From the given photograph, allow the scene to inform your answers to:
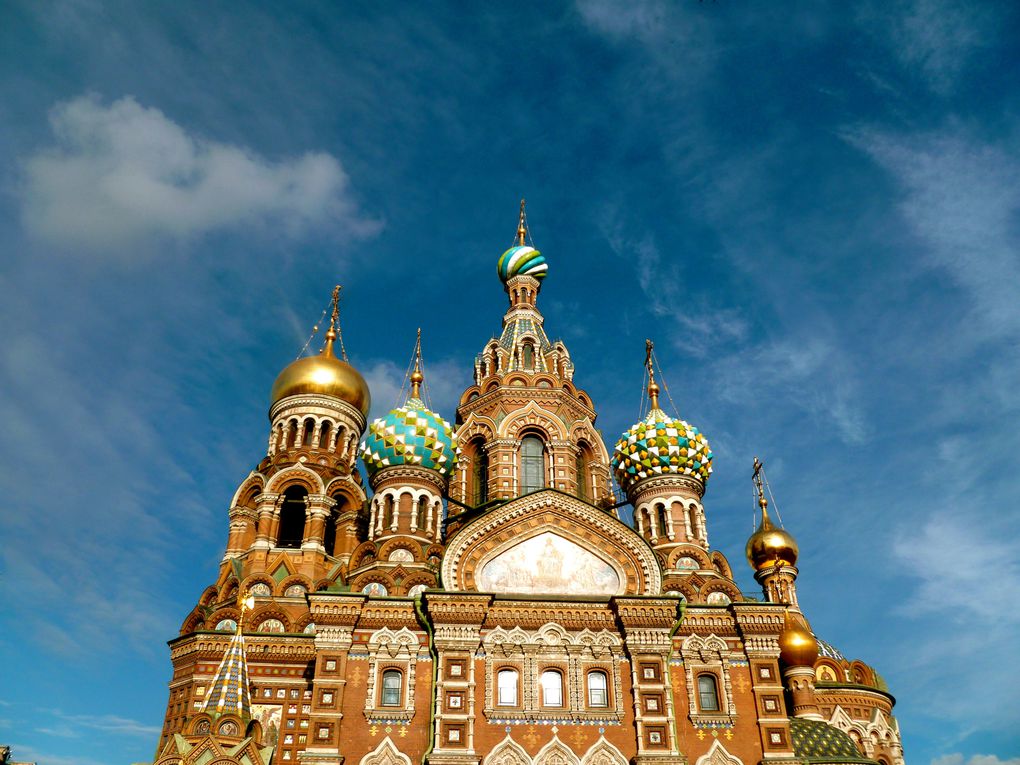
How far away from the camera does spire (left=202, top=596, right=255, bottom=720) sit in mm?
17266

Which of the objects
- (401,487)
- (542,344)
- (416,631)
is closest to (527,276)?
(542,344)

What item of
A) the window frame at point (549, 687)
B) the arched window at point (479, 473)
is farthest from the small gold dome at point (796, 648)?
the arched window at point (479, 473)

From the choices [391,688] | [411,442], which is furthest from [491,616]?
[411,442]

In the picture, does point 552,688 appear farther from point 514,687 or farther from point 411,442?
point 411,442

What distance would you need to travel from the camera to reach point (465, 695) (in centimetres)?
1761

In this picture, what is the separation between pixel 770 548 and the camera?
29812mm

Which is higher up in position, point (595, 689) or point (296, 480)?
point (296, 480)

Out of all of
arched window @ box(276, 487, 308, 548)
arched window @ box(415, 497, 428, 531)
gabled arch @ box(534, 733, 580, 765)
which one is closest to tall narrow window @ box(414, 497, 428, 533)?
arched window @ box(415, 497, 428, 531)

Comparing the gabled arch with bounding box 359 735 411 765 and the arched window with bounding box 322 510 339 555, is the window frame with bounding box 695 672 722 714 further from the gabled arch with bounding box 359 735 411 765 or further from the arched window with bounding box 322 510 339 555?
the arched window with bounding box 322 510 339 555

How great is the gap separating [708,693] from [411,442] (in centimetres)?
1000

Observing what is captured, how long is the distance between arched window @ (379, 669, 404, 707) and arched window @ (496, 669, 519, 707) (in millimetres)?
1988

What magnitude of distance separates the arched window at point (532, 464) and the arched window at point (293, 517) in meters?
6.36

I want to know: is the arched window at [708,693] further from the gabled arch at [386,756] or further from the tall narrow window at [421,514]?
the tall narrow window at [421,514]

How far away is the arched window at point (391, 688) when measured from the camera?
700 inches
